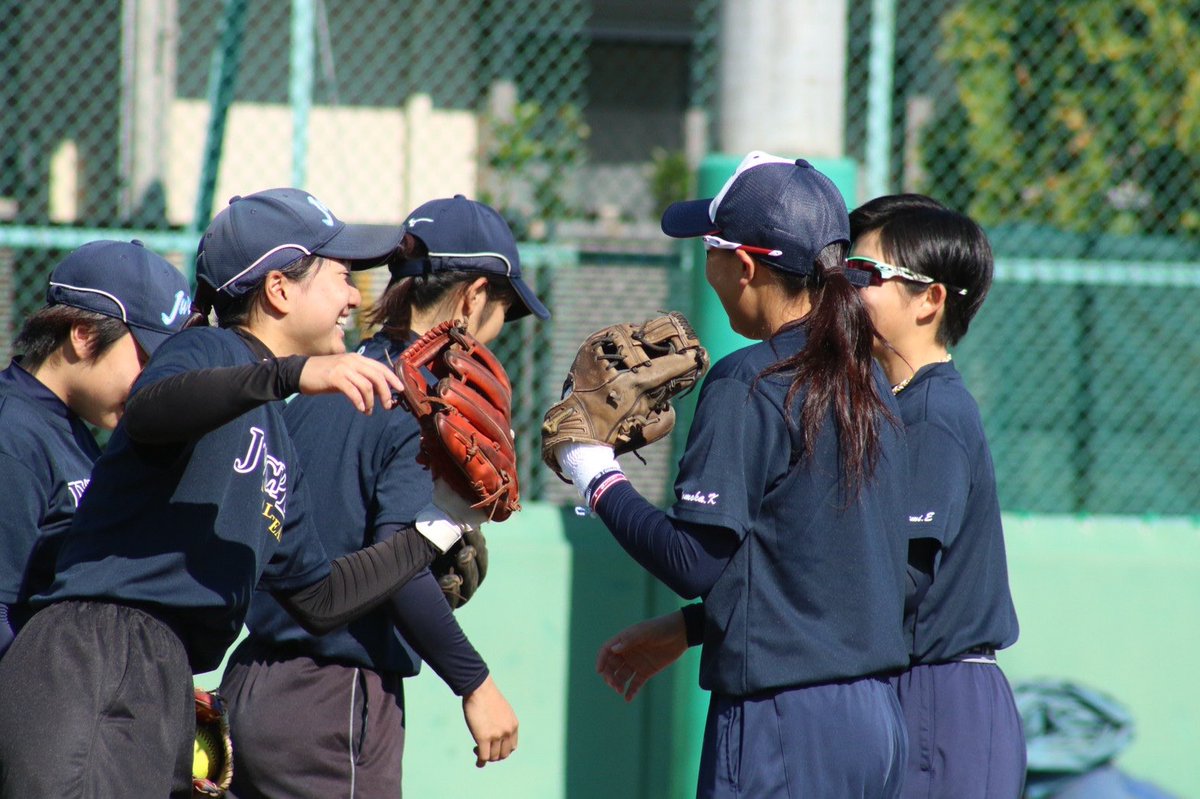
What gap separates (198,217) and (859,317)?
302cm

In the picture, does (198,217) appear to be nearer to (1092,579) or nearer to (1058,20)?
(1092,579)

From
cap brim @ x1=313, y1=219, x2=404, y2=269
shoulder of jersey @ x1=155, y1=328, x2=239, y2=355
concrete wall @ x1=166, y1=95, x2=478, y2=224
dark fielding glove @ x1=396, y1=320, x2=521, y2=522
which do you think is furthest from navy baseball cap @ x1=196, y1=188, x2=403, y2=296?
concrete wall @ x1=166, y1=95, x2=478, y2=224

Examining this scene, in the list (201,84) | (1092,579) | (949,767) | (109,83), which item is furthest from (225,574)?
(201,84)

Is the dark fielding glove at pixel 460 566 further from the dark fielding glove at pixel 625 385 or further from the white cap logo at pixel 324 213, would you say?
the white cap logo at pixel 324 213

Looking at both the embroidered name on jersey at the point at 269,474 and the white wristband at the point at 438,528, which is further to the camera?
the white wristband at the point at 438,528

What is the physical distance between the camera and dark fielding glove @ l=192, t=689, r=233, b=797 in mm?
2605

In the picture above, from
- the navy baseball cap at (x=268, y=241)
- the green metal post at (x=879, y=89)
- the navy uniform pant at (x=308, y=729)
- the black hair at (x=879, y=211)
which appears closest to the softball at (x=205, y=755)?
the navy uniform pant at (x=308, y=729)

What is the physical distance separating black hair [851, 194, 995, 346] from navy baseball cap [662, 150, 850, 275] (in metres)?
0.42

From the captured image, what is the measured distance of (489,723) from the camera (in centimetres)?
280

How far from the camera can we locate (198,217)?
15.3ft

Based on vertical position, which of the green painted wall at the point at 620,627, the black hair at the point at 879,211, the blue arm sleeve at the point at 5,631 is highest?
the black hair at the point at 879,211

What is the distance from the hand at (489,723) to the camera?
9.18 feet

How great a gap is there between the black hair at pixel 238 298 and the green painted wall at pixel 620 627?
6.43 feet

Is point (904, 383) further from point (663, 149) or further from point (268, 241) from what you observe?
point (663, 149)
